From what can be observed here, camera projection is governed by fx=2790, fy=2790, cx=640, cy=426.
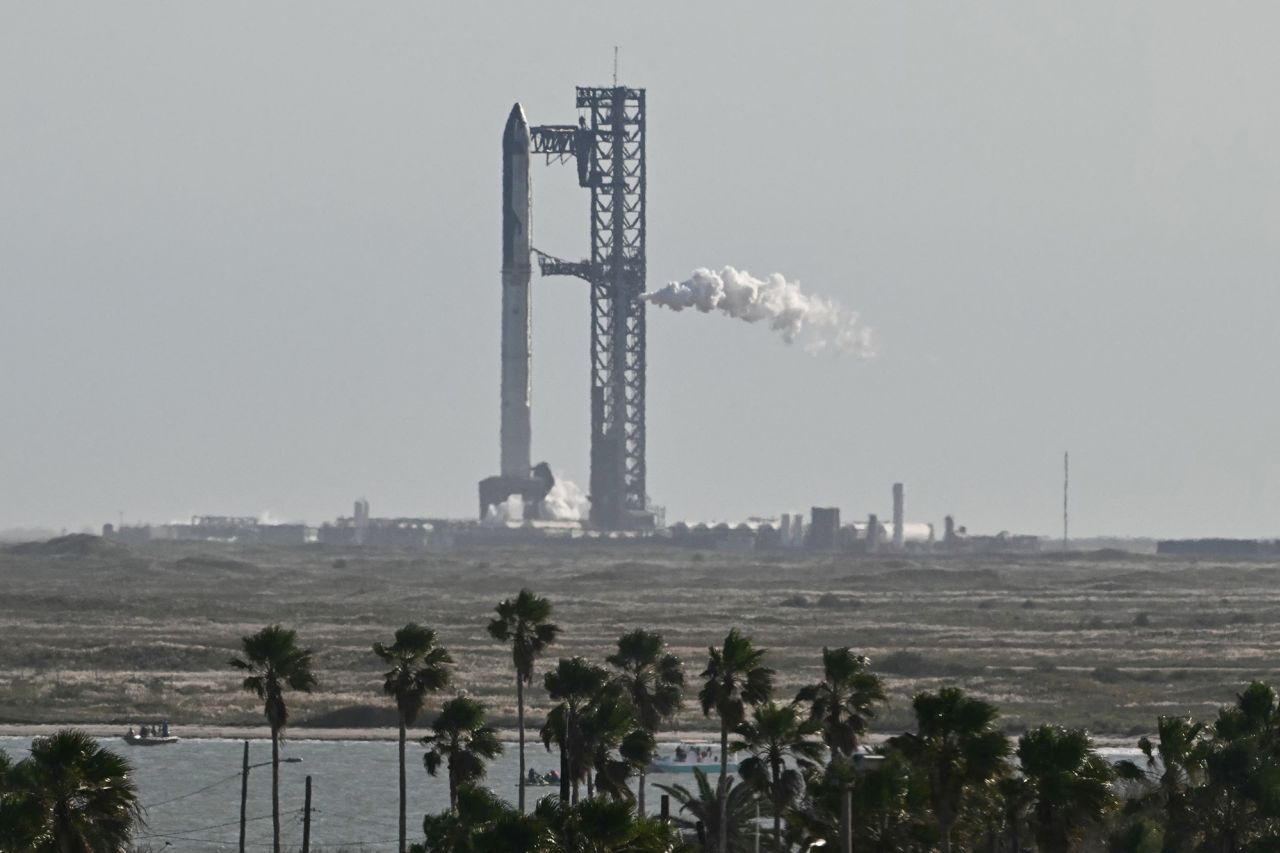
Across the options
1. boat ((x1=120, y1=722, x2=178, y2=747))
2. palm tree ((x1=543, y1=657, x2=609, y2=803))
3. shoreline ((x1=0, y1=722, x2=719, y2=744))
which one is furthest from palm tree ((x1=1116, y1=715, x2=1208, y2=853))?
boat ((x1=120, y1=722, x2=178, y2=747))

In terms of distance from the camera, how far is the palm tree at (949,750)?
208 ft

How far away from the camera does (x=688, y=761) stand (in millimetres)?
129250

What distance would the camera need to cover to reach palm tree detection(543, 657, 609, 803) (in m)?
80.2

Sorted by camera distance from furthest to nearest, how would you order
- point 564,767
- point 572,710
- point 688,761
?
point 688,761 → point 564,767 → point 572,710

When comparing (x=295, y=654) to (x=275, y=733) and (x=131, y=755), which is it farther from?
(x=131, y=755)

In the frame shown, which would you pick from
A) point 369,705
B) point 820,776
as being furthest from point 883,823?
point 369,705

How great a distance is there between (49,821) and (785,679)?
114044 millimetres

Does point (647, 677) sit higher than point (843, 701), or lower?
higher

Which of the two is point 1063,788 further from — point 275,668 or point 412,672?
point 412,672

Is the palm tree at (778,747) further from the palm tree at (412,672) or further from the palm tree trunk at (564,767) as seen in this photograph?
the palm tree at (412,672)

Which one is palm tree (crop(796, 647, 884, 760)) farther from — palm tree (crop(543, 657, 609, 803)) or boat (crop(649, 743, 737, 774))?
boat (crop(649, 743, 737, 774))

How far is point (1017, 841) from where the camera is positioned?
215 feet

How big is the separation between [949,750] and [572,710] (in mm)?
19752

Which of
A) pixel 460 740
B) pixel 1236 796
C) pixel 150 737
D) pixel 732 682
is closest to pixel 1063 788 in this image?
pixel 1236 796
